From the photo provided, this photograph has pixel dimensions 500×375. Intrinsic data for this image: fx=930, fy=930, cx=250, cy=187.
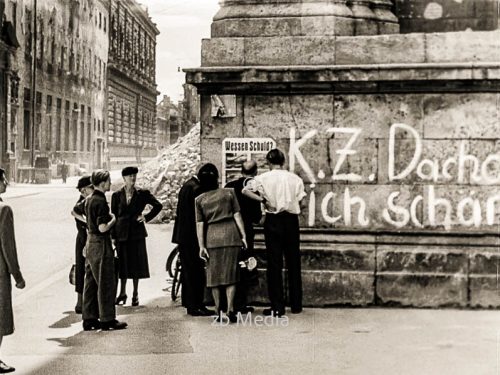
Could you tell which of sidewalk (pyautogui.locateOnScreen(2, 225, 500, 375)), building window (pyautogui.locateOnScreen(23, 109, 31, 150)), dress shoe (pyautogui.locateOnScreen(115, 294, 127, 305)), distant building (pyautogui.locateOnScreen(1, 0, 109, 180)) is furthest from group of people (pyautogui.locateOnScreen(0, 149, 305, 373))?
building window (pyautogui.locateOnScreen(23, 109, 31, 150))

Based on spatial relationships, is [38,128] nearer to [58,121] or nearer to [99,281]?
[58,121]

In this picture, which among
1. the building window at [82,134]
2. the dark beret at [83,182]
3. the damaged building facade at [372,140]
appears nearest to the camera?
the dark beret at [83,182]

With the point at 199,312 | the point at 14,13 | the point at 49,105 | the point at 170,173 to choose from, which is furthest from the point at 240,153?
the point at 49,105

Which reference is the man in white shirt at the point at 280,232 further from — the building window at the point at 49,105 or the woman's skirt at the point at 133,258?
the building window at the point at 49,105

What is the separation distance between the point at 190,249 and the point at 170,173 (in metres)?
13.6

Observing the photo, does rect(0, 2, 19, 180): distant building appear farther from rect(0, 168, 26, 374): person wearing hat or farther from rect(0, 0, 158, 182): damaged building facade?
rect(0, 168, 26, 374): person wearing hat

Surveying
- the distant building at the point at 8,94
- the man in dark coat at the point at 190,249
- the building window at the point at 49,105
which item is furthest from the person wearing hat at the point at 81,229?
the building window at the point at 49,105

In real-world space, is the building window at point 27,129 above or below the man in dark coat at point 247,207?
above

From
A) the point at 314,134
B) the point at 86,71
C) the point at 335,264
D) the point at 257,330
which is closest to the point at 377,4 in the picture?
the point at 314,134

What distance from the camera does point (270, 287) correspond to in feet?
30.7

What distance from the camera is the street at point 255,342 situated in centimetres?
704

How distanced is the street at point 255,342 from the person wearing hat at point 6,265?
38 cm

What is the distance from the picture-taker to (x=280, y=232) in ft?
30.6

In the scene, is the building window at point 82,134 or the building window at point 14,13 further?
the building window at point 82,134
